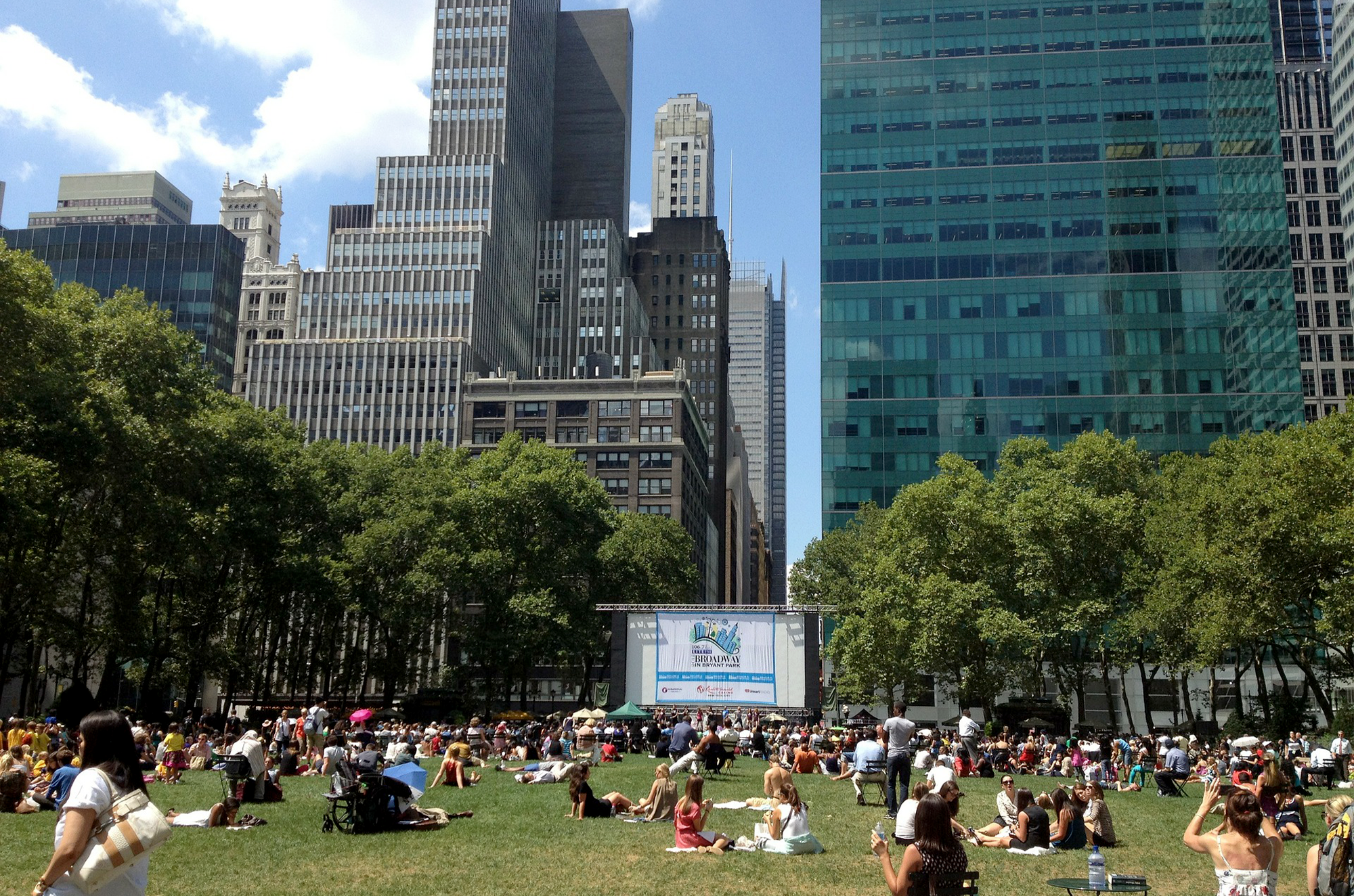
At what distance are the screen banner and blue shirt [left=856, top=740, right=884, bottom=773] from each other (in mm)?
23646

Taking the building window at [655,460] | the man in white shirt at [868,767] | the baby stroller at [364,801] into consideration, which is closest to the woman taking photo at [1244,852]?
the baby stroller at [364,801]

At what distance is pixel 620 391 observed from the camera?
123125mm

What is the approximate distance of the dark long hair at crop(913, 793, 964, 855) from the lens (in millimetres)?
9820

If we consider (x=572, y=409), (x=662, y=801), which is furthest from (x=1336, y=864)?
(x=572, y=409)

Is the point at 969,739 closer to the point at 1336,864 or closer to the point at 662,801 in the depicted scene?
the point at 662,801

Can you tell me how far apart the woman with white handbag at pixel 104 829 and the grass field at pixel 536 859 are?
7.04 metres

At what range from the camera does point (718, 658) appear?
47.9 metres

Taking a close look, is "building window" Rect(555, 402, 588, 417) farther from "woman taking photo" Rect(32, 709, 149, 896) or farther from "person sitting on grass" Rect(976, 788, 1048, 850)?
"woman taking photo" Rect(32, 709, 149, 896)

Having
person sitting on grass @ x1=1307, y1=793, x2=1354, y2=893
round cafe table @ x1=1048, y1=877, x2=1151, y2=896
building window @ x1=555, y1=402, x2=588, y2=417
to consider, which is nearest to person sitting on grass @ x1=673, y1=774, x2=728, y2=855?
round cafe table @ x1=1048, y1=877, x2=1151, y2=896

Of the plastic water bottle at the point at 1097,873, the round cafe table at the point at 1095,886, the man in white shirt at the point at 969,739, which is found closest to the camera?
the round cafe table at the point at 1095,886

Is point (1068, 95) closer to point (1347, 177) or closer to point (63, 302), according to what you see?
point (1347, 177)

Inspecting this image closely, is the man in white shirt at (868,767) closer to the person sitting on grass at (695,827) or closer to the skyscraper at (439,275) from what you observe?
the person sitting on grass at (695,827)

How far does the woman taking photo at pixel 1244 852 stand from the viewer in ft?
32.8

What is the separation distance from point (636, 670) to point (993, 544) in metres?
20.4
